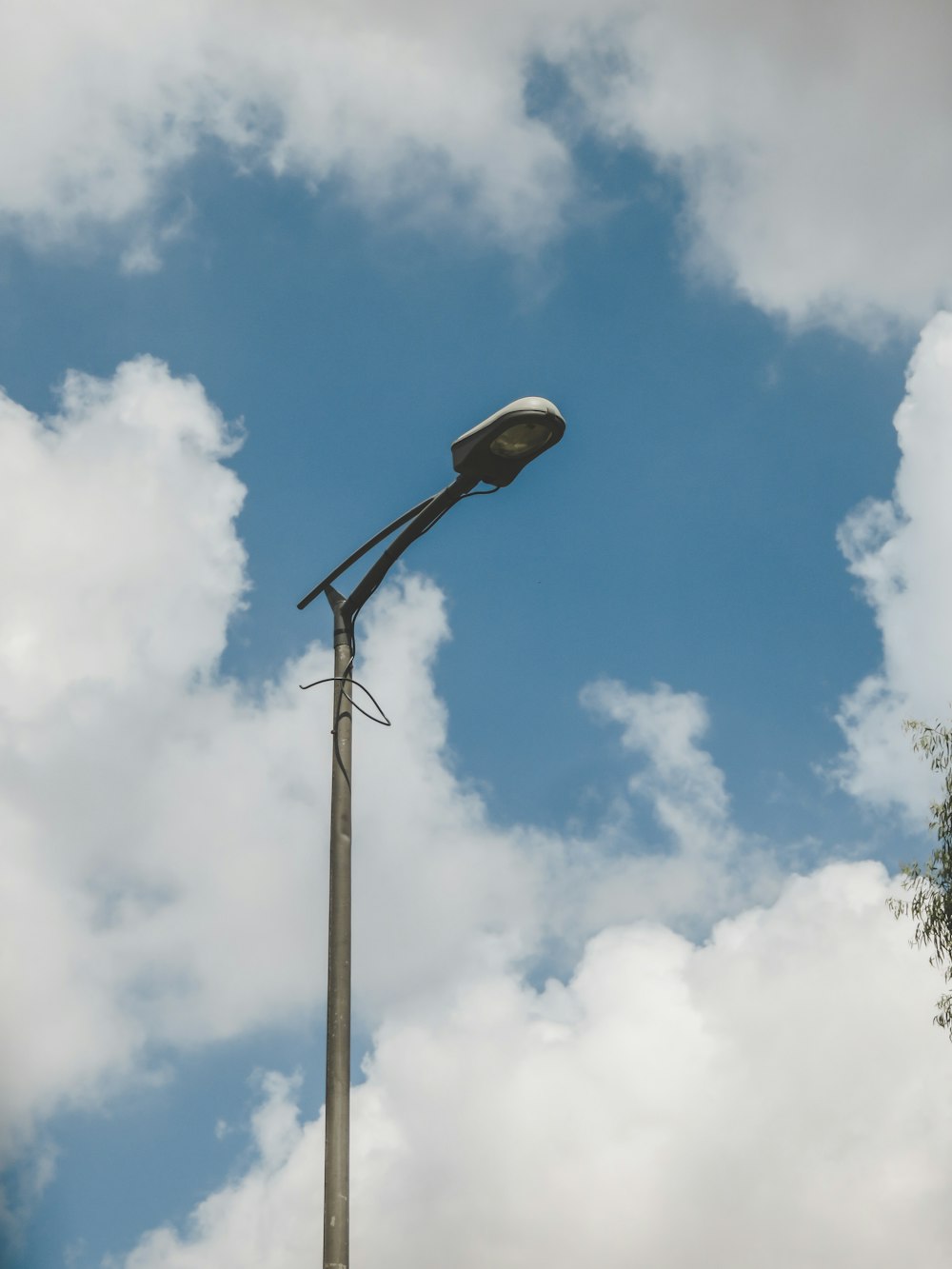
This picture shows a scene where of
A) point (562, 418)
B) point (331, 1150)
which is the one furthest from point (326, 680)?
point (331, 1150)

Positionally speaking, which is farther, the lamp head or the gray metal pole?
the lamp head

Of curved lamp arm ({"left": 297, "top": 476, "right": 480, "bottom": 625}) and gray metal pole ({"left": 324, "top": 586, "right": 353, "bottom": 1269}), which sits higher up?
curved lamp arm ({"left": 297, "top": 476, "right": 480, "bottom": 625})

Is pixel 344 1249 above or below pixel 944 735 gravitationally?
below

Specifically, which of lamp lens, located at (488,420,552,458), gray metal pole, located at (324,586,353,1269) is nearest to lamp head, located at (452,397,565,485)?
lamp lens, located at (488,420,552,458)

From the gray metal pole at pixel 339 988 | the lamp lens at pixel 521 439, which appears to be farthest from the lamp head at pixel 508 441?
the gray metal pole at pixel 339 988

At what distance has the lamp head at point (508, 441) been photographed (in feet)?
25.0

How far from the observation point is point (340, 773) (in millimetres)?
7645

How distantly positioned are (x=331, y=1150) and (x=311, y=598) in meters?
3.59

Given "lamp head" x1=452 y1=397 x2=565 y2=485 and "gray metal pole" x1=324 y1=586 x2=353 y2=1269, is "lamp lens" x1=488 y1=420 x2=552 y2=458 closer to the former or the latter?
"lamp head" x1=452 y1=397 x2=565 y2=485

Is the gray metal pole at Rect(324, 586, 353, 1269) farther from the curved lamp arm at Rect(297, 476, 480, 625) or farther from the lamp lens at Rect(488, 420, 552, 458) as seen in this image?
the lamp lens at Rect(488, 420, 552, 458)

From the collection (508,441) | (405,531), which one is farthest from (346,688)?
(508,441)

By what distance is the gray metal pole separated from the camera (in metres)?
6.28

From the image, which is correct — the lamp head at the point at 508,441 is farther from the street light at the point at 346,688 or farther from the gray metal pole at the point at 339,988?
the gray metal pole at the point at 339,988

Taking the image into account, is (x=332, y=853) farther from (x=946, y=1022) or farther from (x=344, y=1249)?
(x=946, y=1022)
